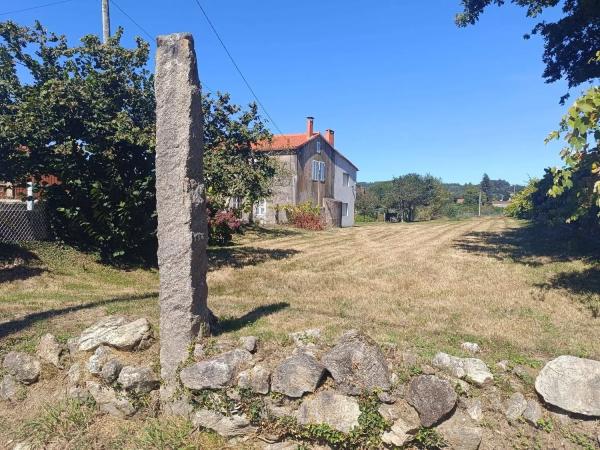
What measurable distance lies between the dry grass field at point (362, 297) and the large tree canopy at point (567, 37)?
5.46 metres

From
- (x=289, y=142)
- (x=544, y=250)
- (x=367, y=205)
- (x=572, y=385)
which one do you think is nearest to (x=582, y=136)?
(x=572, y=385)

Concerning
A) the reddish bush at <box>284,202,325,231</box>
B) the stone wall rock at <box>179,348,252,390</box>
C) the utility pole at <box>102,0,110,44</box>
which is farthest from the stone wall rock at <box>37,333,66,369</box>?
the reddish bush at <box>284,202,325,231</box>

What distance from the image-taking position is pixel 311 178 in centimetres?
3183

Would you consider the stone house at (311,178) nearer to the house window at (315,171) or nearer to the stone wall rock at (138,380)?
the house window at (315,171)

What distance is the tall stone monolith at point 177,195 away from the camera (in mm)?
5211

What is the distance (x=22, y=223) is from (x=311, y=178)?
22237 millimetres

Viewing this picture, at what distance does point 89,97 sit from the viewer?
10.5 meters

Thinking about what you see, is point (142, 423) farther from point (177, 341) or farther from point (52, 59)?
point (52, 59)

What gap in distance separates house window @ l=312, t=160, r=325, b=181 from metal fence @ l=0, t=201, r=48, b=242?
22140mm

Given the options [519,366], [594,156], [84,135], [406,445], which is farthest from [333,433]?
[84,135]

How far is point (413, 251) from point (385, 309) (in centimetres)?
819

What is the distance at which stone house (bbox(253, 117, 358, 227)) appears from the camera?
29233 mm

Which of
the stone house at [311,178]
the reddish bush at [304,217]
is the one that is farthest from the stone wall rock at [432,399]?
the reddish bush at [304,217]

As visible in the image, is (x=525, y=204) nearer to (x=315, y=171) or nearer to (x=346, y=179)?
(x=346, y=179)
